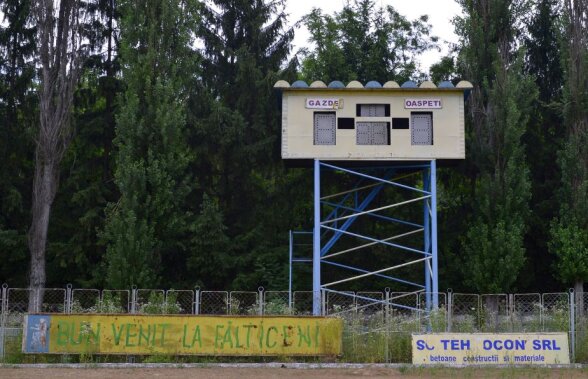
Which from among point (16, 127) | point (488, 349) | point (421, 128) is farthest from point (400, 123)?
point (16, 127)

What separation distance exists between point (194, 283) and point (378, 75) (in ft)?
42.4

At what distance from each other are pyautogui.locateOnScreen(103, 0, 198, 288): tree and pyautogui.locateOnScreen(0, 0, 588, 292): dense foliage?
78 mm

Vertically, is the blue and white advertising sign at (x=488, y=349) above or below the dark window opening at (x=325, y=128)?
below

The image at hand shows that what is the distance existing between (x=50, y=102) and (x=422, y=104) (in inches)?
591

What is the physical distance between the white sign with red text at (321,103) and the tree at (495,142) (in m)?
7.51

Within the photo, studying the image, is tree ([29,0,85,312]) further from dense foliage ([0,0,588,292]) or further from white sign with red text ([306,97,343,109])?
white sign with red text ([306,97,343,109])

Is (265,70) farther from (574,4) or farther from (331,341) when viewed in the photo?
(331,341)

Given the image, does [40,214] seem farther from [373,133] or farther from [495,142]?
[495,142]

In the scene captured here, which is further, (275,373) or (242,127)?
(242,127)

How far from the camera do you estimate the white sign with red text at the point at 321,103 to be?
26.6 meters

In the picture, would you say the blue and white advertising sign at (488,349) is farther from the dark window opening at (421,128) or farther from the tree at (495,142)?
the tree at (495,142)

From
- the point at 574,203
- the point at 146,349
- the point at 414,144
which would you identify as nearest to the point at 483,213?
the point at 574,203

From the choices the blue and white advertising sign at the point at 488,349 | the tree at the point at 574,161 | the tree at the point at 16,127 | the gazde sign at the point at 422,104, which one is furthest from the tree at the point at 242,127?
the blue and white advertising sign at the point at 488,349

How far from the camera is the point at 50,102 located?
3122cm
